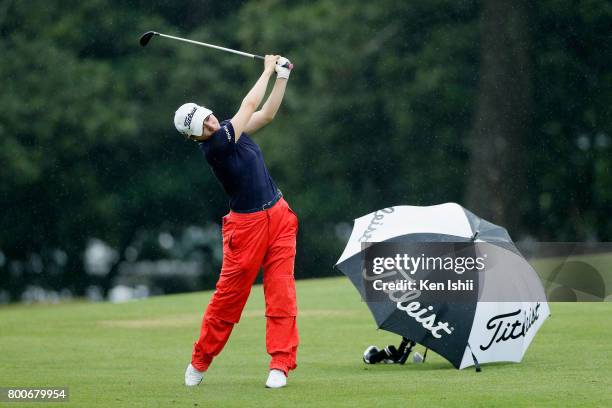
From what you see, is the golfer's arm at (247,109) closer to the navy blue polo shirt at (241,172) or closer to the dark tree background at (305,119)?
the navy blue polo shirt at (241,172)

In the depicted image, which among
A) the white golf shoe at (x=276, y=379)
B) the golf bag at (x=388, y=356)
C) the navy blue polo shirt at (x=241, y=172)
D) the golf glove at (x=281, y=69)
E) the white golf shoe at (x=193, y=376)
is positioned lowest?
the white golf shoe at (x=276, y=379)

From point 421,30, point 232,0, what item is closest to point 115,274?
point 232,0

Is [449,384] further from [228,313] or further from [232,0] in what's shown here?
[232,0]

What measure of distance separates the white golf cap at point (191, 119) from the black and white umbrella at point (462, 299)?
5.29 ft

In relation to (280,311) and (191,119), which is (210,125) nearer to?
(191,119)

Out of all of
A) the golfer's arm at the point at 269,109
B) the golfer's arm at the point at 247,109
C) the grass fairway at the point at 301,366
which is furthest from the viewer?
the golfer's arm at the point at 269,109

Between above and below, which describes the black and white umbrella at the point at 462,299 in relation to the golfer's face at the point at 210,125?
below

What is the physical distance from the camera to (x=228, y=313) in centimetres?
879

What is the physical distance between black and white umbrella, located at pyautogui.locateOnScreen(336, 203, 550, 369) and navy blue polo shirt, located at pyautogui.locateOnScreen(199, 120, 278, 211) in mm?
1008

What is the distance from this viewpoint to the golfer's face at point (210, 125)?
8469 mm

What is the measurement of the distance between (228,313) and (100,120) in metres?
26.3

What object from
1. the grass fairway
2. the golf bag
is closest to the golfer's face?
the grass fairway

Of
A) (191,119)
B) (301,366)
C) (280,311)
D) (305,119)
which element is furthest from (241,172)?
(305,119)

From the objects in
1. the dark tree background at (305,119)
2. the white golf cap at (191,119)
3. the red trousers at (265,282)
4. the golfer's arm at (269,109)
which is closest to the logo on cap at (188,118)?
the white golf cap at (191,119)
